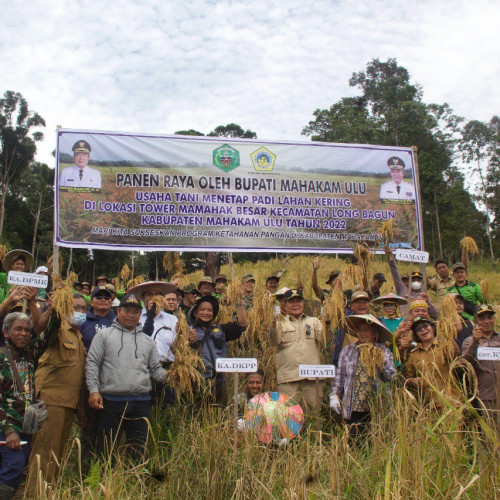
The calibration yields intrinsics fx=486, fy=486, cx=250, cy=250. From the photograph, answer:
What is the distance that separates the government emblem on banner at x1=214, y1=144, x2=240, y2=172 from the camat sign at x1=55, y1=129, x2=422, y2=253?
0.05 ft

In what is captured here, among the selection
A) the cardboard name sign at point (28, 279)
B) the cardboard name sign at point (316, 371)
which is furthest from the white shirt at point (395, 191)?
the cardboard name sign at point (28, 279)

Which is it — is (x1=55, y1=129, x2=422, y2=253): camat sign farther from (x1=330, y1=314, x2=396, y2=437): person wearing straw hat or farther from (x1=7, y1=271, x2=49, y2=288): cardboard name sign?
(x1=7, y1=271, x2=49, y2=288): cardboard name sign

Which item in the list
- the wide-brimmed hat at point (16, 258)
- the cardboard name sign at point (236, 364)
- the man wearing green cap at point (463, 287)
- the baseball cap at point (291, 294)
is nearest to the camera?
the cardboard name sign at point (236, 364)

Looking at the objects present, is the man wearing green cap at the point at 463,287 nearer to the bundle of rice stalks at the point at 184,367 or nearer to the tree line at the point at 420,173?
the bundle of rice stalks at the point at 184,367

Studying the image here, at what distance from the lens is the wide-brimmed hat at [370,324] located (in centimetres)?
423

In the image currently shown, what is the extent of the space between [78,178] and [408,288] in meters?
4.60

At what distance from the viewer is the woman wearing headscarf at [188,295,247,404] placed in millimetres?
4727

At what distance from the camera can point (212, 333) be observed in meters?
4.86

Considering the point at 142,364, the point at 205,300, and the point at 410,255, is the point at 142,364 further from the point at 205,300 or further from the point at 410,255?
the point at 410,255

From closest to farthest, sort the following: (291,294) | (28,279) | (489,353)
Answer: (489,353), (28,279), (291,294)

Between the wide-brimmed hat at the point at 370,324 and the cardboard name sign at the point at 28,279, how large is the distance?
2.58m

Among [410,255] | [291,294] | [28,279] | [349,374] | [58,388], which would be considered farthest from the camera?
[291,294]

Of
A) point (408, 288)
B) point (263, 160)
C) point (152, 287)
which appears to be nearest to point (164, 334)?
point (152, 287)

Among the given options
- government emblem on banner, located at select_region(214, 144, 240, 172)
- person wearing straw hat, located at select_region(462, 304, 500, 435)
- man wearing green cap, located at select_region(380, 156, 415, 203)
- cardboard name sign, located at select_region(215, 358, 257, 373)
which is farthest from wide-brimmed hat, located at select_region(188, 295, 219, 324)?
man wearing green cap, located at select_region(380, 156, 415, 203)
